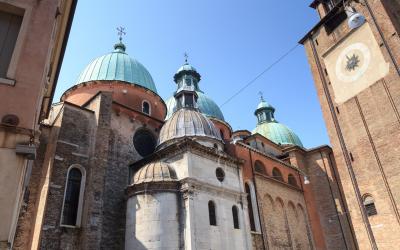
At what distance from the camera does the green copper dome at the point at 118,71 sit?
816 inches

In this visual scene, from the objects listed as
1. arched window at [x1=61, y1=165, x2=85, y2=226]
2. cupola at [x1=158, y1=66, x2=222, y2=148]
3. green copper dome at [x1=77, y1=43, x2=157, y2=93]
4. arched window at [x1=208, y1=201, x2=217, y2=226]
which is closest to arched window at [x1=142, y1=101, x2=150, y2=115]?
green copper dome at [x1=77, y1=43, x2=157, y2=93]

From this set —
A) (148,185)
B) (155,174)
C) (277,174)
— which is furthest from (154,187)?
(277,174)

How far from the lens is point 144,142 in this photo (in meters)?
18.6

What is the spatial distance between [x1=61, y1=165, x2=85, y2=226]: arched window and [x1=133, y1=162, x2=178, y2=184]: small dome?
2326 mm

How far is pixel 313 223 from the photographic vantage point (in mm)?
21781

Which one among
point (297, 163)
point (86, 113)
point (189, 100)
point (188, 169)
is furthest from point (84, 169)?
point (297, 163)

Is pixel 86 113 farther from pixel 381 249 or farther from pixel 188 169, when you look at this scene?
pixel 381 249

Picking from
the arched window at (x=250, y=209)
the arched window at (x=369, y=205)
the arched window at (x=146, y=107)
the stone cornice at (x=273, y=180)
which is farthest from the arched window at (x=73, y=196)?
the arched window at (x=369, y=205)

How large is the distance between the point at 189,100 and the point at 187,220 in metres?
9.63

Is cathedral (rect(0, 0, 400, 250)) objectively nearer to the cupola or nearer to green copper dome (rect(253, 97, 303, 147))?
the cupola

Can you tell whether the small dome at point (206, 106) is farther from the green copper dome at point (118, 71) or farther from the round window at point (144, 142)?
the round window at point (144, 142)

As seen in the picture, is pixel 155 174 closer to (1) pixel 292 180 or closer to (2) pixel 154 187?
(2) pixel 154 187

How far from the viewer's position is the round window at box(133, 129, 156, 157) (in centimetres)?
1794

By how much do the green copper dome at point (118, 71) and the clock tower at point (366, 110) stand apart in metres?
11.3
